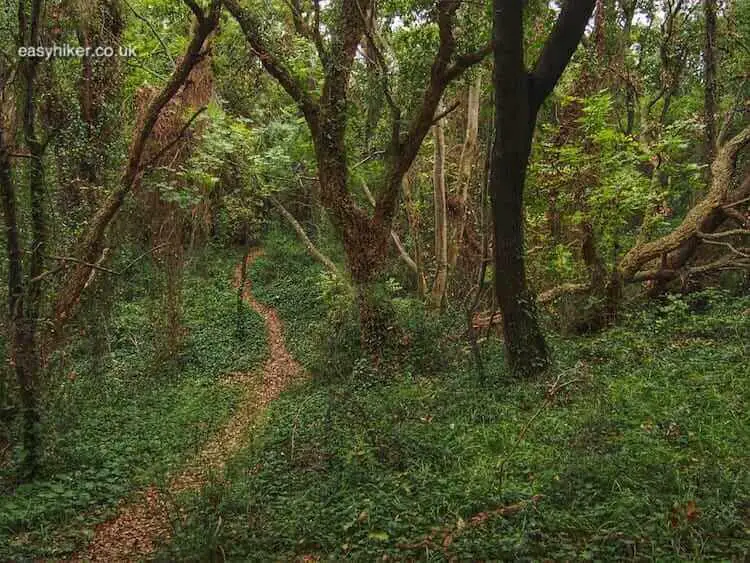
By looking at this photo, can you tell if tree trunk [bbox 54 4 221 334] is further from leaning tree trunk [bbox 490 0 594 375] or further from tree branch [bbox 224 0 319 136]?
leaning tree trunk [bbox 490 0 594 375]

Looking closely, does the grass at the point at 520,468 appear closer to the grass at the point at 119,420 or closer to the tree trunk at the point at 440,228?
the grass at the point at 119,420

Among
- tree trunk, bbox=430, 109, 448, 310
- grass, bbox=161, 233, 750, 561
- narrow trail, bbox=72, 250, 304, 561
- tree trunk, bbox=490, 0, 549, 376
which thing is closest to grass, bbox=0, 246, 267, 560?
narrow trail, bbox=72, 250, 304, 561

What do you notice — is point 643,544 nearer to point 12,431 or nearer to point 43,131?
point 12,431

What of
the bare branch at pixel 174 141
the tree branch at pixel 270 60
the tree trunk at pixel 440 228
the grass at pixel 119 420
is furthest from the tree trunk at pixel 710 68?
the grass at pixel 119 420

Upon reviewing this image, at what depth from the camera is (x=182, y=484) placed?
7.04 meters

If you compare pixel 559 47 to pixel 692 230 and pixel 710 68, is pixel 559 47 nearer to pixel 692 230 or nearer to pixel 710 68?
pixel 692 230

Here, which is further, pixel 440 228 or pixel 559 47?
pixel 440 228

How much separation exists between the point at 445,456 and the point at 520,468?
84 cm

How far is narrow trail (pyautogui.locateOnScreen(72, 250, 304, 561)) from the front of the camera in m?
5.56

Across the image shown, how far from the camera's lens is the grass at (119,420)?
5.84 metres

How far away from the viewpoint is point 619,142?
1145cm

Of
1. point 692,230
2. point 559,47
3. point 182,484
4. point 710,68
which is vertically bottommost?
point 182,484

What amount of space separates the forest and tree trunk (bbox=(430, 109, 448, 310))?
0.23ft

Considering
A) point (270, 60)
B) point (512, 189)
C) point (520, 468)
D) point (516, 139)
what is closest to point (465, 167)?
point (270, 60)
